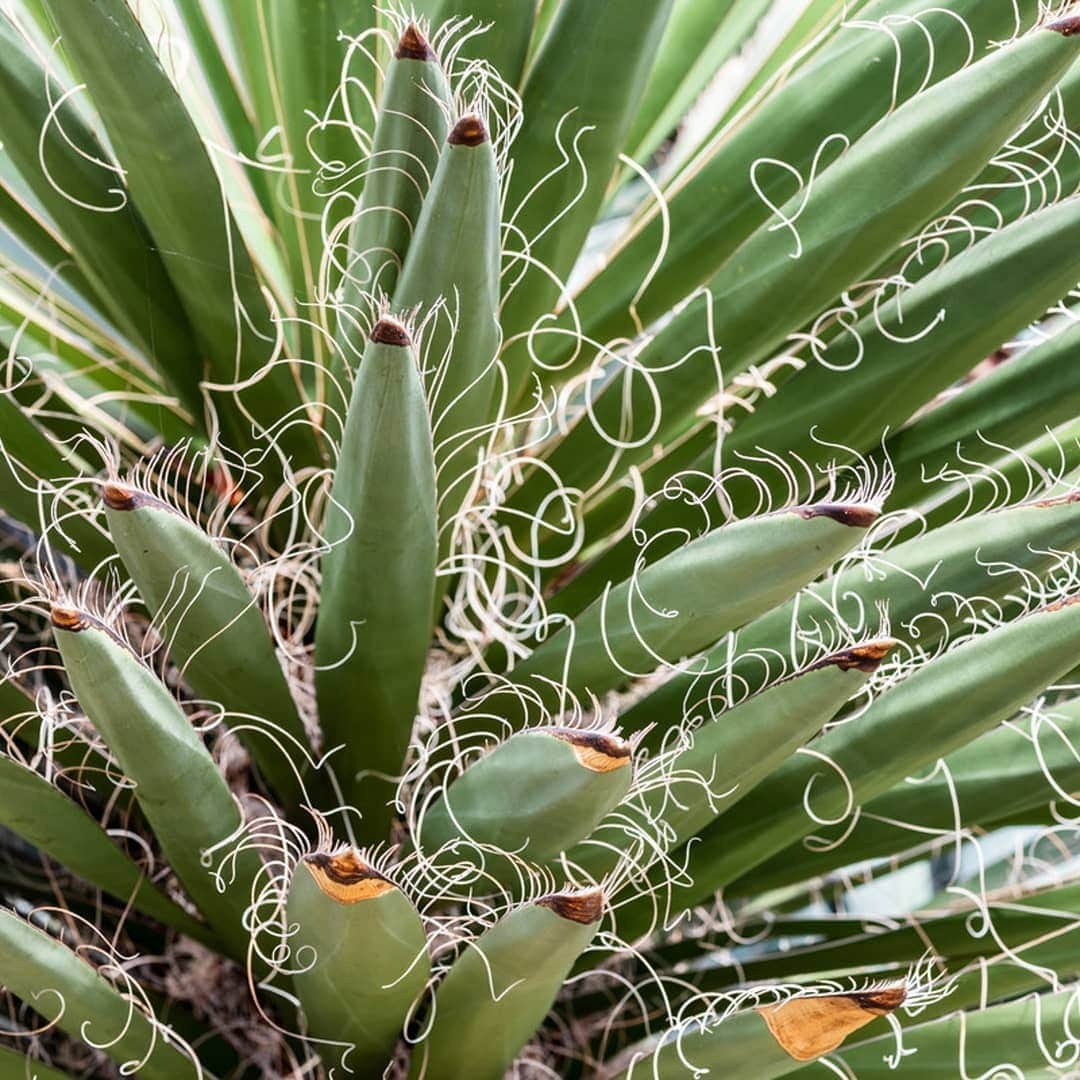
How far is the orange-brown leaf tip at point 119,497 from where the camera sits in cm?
47

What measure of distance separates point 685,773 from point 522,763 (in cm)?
8

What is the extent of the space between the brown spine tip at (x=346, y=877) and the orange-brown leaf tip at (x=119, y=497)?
14 cm

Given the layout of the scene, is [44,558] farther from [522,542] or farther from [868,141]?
[868,141]

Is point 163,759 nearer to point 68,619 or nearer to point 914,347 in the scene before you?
point 68,619

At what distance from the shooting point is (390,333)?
→ 1.55 feet

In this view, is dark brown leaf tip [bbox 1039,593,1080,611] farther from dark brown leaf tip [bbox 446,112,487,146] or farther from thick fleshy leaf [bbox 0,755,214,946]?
thick fleshy leaf [bbox 0,755,214,946]

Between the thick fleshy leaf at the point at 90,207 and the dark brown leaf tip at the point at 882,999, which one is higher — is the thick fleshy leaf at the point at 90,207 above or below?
above

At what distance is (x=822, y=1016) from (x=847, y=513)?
19cm

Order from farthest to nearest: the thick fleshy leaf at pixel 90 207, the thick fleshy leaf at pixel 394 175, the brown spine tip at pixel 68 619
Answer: the thick fleshy leaf at pixel 90 207 < the thick fleshy leaf at pixel 394 175 < the brown spine tip at pixel 68 619

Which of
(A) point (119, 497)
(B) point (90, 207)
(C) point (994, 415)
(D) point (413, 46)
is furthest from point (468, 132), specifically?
(C) point (994, 415)

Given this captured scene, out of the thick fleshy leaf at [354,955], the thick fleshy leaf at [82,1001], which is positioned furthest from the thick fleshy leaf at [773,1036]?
the thick fleshy leaf at [82,1001]

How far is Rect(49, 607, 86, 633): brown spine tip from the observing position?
447 mm

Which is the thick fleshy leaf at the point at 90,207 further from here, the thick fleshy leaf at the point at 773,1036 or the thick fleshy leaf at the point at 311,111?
the thick fleshy leaf at the point at 773,1036

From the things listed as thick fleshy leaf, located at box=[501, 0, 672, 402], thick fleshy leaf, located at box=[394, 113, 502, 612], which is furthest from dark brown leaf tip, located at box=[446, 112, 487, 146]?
thick fleshy leaf, located at box=[501, 0, 672, 402]
